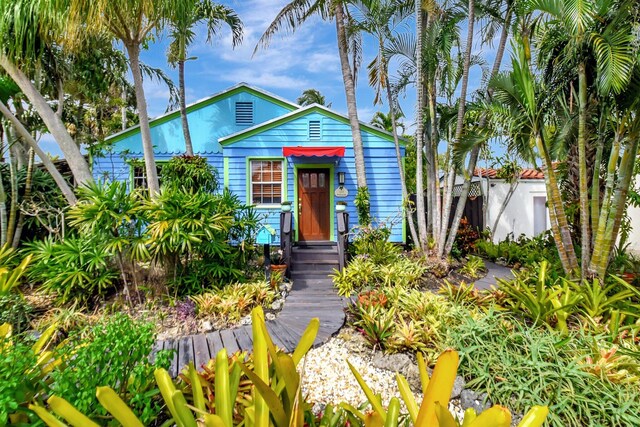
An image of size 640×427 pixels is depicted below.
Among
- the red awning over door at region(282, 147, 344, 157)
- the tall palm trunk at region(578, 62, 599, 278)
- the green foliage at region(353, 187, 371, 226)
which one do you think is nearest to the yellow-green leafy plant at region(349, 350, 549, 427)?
the tall palm trunk at region(578, 62, 599, 278)

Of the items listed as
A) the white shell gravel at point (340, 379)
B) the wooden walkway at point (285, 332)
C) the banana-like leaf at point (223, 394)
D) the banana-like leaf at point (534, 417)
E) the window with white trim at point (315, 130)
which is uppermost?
the window with white trim at point (315, 130)

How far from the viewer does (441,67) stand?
6.60m

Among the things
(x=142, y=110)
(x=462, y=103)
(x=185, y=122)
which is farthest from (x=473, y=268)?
(x=185, y=122)

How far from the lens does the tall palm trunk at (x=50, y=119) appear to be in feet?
17.1

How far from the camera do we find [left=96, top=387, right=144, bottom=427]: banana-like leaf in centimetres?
130

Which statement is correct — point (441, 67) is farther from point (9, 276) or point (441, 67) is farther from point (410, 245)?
point (9, 276)

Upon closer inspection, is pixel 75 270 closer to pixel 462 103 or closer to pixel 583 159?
pixel 462 103

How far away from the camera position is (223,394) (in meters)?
1.63

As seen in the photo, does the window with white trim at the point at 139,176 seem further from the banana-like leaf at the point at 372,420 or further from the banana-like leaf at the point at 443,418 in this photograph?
the banana-like leaf at the point at 443,418

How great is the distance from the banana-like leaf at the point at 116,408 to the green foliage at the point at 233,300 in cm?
312

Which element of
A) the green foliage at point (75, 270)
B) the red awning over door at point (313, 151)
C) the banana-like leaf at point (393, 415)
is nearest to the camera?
the banana-like leaf at point (393, 415)

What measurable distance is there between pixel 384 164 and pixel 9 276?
25.4 feet

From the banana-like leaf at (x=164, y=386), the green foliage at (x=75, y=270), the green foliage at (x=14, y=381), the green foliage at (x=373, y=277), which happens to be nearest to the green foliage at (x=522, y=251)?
the green foliage at (x=373, y=277)

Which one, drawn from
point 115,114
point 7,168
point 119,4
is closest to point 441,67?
point 119,4
